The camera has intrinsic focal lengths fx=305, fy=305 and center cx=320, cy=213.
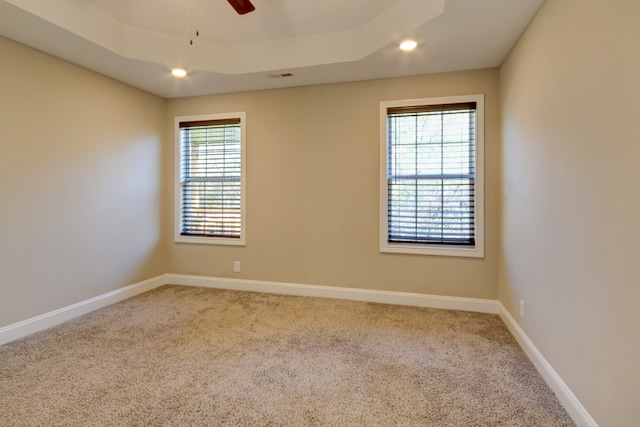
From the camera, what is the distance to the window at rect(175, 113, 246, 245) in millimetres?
3961

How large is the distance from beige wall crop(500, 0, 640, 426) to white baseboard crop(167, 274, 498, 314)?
83 centimetres

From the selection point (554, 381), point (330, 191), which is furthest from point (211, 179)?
point (554, 381)

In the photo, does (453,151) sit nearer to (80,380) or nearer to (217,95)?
(217,95)

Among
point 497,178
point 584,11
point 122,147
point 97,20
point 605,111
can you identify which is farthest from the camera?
point 122,147

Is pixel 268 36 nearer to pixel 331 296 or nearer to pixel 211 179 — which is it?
pixel 211 179

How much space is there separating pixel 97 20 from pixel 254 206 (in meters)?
2.29

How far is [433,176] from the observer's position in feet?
10.8

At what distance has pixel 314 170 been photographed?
3.67 meters

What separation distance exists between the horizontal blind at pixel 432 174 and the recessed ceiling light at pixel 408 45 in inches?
28.2

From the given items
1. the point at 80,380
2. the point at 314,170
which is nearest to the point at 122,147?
the point at 314,170

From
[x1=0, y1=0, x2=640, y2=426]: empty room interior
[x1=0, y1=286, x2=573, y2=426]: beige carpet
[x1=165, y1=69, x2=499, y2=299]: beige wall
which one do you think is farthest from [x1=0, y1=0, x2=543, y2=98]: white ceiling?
[x1=0, y1=286, x2=573, y2=426]: beige carpet

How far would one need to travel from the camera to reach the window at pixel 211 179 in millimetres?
3961

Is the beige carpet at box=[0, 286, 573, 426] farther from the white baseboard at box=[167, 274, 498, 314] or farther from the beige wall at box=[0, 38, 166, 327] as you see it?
the beige wall at box=[0, 38, 166, 327]

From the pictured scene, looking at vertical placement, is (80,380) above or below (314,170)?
below
